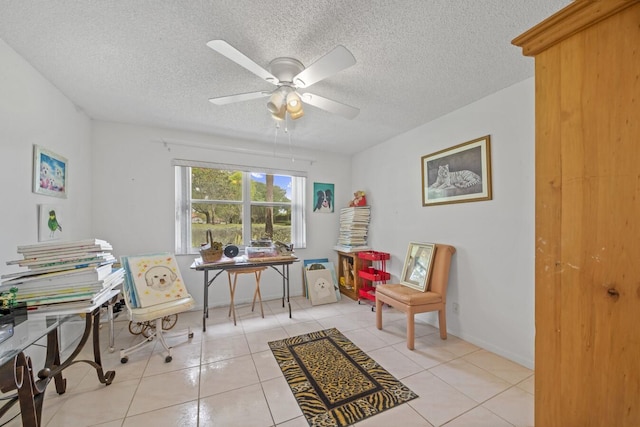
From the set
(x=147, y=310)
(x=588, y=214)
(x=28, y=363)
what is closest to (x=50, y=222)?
(x=147, y=310)

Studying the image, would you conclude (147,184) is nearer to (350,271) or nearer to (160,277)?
(160,277)

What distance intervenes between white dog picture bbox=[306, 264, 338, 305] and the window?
21.2 inches

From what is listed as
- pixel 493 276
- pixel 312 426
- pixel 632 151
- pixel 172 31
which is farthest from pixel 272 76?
pixel 493 276

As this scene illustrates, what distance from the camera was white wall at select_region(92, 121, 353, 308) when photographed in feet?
9.61

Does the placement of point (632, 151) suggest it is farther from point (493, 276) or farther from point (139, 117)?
point (139, 117)

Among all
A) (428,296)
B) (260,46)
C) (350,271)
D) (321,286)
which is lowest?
(321,286)

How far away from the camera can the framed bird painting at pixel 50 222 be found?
1981 mm

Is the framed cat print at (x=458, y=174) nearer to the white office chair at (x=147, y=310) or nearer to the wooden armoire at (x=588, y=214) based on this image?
the wooden armoire at (x=588, y=214)

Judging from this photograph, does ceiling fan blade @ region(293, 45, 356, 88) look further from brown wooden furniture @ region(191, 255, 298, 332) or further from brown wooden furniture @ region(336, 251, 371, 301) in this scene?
brown wooden furniture @ region(336, 251, 371, 301)

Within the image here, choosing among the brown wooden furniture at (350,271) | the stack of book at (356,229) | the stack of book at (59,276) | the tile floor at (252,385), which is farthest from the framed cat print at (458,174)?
the stack of book at (59,276)

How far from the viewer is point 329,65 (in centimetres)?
145

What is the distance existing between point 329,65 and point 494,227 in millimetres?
2096

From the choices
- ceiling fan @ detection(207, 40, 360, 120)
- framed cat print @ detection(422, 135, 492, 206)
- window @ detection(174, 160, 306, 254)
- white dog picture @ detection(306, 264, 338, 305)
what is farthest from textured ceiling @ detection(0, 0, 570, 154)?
white dog picture @ detection(306, 264, 338, 305)

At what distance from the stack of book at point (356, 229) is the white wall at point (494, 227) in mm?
902
